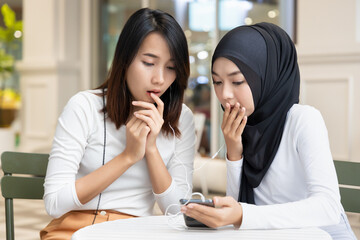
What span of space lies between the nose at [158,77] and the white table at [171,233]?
0.51 meters

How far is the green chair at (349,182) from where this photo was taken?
1.67m

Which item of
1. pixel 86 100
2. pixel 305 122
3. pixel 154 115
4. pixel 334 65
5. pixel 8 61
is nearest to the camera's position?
pixel 305 122

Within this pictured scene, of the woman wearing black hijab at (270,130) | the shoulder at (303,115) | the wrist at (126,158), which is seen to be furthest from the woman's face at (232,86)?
the wrist at (126,158)

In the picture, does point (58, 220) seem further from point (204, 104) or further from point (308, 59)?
point (204, 104)

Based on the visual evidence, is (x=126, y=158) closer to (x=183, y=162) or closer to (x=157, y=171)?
(x=157, y=171)

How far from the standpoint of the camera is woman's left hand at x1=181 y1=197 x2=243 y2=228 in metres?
1.26

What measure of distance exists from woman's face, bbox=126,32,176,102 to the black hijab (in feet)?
0.60

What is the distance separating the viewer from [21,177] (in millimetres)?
1724

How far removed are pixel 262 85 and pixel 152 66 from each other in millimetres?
391

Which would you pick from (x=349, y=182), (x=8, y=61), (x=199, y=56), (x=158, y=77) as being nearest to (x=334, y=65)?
(x=199, y=56)

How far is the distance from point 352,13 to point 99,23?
402 cm

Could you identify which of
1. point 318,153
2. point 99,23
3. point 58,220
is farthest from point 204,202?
point 99,23

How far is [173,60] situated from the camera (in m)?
1.68

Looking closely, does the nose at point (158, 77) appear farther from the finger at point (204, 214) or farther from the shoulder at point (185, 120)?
the finger at point (204, 214)
